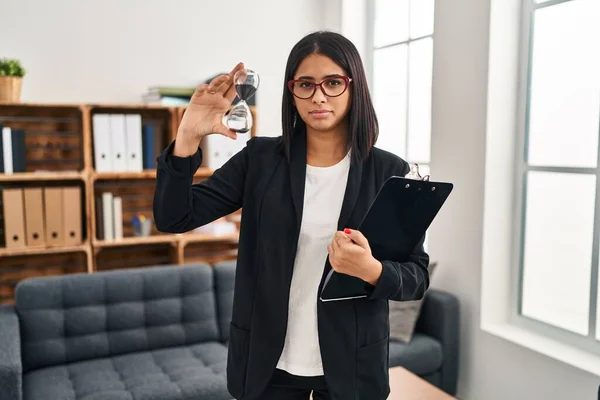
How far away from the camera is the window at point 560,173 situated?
7.73ft

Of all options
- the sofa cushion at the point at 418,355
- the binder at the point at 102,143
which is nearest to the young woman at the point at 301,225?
the sofa cushion at the point at 418,355

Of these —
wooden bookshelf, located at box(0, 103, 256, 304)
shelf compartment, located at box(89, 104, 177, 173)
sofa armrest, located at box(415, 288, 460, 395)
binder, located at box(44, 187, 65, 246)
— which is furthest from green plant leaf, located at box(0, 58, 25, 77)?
sofa armrest, located at box(415, 288, 460, 395)

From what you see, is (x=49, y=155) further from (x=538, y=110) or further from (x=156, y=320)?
(x=538, y=110)

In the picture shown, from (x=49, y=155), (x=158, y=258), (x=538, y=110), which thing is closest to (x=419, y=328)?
(x=538, y=110)

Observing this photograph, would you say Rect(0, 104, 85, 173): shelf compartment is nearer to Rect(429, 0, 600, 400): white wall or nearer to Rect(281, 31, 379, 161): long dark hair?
Rect(429, 0, 600, 400): white wall

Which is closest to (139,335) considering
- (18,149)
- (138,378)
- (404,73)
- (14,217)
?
(138,378)

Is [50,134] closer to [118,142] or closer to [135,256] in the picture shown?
[118,142]

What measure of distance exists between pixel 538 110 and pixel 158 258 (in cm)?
235

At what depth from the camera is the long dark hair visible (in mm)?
1142

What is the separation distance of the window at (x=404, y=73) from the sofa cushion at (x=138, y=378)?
1.68 meters

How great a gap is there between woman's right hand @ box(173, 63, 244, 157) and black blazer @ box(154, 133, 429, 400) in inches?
1.0

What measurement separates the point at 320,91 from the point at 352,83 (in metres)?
0.08

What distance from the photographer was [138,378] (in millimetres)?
2408

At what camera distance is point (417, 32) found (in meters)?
3.37
